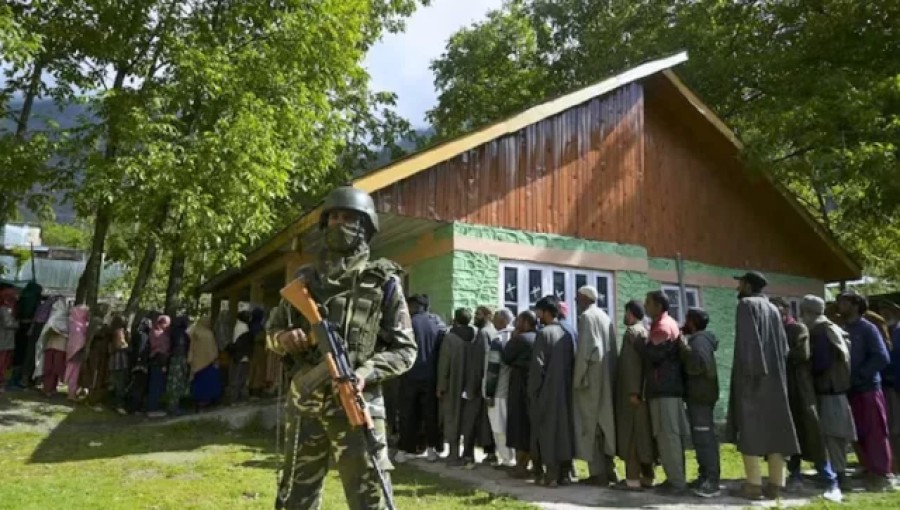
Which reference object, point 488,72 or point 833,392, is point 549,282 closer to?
point 833,392

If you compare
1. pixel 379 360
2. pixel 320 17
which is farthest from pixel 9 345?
pixel 379 360

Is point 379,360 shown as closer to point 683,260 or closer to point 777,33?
point 683,260

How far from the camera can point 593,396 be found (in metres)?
7.13

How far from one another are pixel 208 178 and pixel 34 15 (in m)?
4.47

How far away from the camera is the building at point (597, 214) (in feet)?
34.5

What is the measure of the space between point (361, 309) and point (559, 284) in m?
7.89

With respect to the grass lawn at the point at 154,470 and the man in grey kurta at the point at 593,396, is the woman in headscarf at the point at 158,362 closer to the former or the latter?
the grass lawn at the point at 154,470

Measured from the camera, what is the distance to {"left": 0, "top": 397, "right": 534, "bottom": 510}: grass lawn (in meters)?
6.17

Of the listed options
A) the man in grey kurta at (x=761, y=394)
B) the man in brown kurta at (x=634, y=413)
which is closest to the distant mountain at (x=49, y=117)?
the man in brown kurta at (x=634, y=413)

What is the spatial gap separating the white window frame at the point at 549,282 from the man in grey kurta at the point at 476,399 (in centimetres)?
243

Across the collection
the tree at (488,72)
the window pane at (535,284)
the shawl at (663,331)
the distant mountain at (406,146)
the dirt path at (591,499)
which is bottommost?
the dirt path at (591,499)

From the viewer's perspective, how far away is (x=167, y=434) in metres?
9.98

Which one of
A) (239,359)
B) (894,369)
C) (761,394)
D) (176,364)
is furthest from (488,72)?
(761,394)

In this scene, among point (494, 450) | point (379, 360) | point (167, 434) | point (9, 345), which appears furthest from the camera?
point (9, 345)
